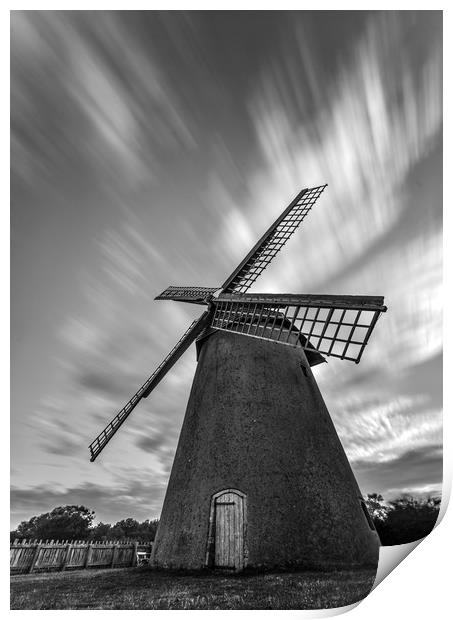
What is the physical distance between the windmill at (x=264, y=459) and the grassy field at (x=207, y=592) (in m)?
0.53

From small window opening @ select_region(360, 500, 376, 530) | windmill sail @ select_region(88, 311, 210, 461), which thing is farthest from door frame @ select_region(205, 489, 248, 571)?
windmill sail @ select_region(88, 311, 210, 461)

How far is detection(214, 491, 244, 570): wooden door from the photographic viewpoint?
19.8 ft

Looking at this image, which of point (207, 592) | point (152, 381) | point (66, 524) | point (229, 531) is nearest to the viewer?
point (207, 592)

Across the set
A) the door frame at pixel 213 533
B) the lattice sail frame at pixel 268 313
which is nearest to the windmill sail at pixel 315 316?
the lattice sail frame at pixel 268 313

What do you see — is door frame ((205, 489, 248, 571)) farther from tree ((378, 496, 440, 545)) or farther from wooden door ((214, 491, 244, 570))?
tree ((378, 496, 440, 545))

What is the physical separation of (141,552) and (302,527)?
30.7 ft

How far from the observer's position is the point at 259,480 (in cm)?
663

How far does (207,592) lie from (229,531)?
162 cm

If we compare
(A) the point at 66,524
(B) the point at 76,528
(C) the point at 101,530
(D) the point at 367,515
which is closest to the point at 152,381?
(D) the point at 367,515

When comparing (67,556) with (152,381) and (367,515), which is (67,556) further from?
(367,515)

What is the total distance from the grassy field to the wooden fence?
3.54 meters

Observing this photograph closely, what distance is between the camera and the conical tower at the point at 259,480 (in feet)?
20.2
